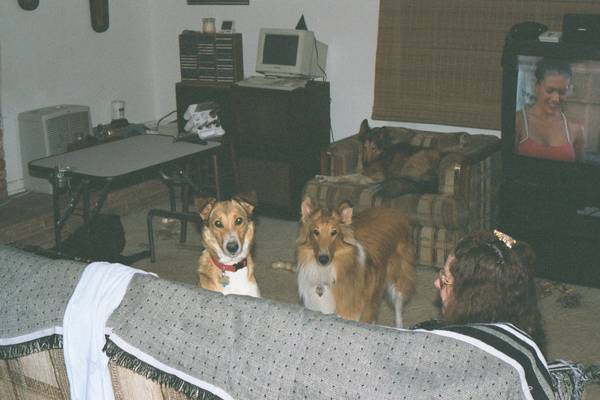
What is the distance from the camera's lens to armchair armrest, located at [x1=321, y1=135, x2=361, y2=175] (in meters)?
5.18

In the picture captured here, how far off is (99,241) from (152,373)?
3.11m

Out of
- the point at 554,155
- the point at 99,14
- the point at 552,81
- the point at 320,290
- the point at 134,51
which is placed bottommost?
the point at 320,290

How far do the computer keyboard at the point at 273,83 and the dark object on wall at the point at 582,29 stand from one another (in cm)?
216

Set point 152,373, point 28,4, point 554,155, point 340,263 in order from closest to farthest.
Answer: point 152,373
point 340,263
point 554,155
point 28,4

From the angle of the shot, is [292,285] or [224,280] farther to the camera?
[292,285]

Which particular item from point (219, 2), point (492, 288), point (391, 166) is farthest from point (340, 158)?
point (492, 288)

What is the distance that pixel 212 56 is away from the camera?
6.03 metres

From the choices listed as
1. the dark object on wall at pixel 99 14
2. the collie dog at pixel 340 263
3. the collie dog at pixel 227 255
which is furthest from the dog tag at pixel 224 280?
the dark object on wall at pixel 99 14

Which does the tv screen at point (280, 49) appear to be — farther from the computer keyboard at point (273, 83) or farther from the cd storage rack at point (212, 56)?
Answer: the cd storage rack at point (212, 56)

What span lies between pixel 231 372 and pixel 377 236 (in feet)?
6.46

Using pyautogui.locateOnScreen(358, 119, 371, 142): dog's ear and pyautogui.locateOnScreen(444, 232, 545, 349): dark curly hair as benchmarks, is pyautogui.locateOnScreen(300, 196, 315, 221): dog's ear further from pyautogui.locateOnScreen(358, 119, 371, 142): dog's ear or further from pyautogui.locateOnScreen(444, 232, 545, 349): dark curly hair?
pyautogui.locateOnScreen(358, 119, 371, 142): dog's ear

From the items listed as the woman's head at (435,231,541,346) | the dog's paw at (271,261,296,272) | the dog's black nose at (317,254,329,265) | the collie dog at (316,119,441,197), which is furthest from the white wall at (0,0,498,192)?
the woman's head at (435,231,541,346)

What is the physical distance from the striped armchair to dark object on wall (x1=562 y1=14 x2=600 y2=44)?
98cm

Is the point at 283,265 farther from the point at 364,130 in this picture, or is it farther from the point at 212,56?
the point at 212,56
